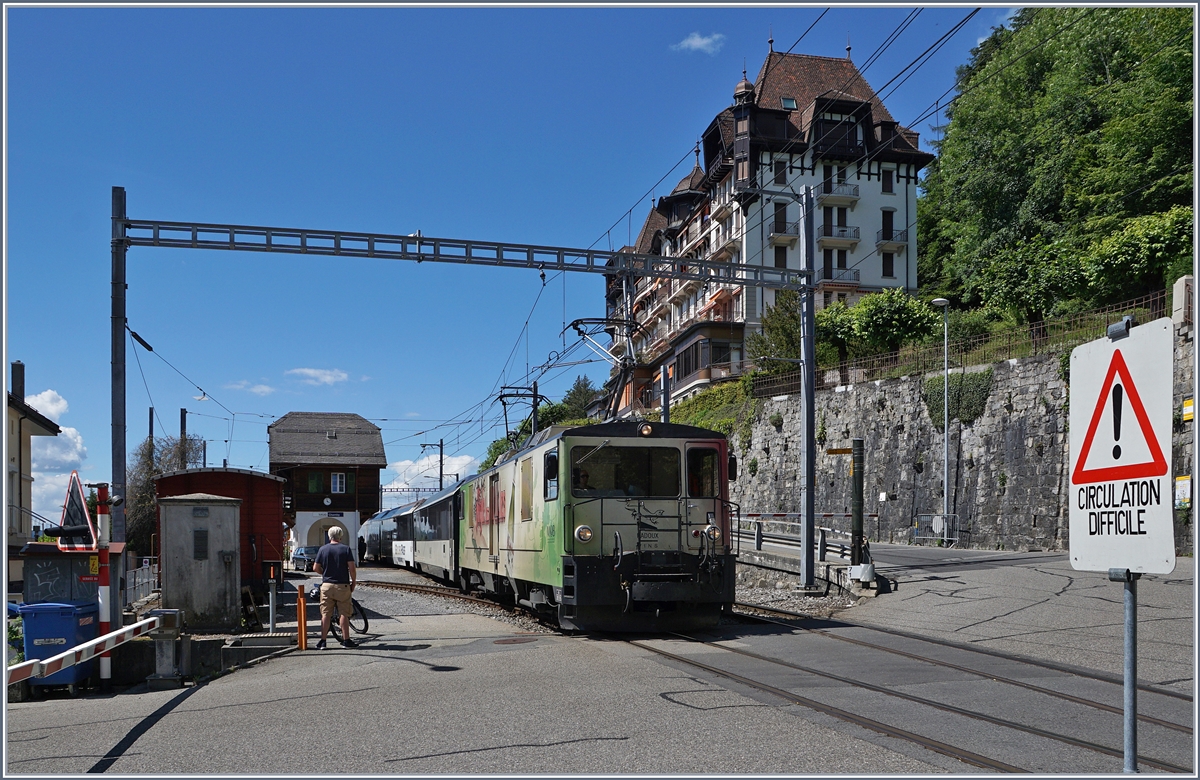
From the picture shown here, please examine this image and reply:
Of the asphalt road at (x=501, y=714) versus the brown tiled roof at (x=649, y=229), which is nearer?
the asphalt road at (x=501, y=714)

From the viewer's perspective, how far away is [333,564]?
13.3 meters

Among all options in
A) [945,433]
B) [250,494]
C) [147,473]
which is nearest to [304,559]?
[147,473]

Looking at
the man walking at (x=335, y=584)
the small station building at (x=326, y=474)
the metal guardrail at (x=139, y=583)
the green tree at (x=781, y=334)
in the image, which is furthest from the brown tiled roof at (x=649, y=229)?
the man walking at (x=335, y=584)

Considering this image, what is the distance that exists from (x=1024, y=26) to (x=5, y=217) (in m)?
52.9

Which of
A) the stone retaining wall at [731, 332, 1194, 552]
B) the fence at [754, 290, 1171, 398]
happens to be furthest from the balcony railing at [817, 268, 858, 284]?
the stone retaining wall at [731, 332, 1194, 552]

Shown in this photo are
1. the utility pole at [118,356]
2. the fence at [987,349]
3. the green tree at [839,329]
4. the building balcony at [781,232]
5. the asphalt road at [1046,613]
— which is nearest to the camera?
the asphalt road at [1046,613]

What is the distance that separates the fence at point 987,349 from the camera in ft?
93.1

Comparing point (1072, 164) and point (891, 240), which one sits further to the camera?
point (891, 240)

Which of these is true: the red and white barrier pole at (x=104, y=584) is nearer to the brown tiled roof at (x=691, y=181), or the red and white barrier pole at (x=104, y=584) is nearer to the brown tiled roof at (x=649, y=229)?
the brown tiled roof at (x=691, y=181)

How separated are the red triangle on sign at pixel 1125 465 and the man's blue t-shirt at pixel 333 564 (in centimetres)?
1063

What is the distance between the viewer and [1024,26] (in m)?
51.4

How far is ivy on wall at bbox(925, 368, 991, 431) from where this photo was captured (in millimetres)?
32344

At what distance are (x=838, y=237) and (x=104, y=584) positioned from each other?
Answer: 2103 inches

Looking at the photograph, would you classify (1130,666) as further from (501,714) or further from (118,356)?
(118,356)
